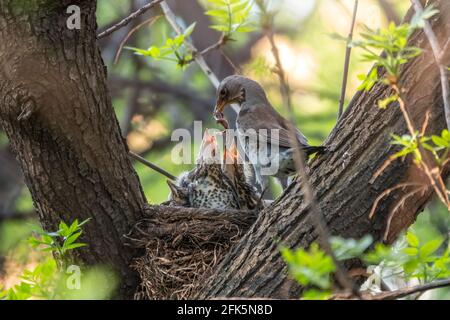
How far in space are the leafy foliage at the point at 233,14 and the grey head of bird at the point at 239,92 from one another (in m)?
1.00

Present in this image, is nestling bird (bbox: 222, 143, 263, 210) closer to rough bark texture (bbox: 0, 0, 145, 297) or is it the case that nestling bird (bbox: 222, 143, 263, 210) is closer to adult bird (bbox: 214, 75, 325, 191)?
adult bird (bbox: 214, 75, 325, 191)

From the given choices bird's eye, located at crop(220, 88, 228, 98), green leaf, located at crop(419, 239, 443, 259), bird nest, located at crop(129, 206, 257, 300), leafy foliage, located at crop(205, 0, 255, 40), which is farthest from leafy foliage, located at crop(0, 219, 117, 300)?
bird's eye, located at crop(220, 88, 228, 98)

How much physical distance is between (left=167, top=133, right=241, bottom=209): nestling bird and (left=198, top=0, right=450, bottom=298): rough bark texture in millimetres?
1623

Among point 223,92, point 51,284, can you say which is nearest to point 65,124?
point 51,284

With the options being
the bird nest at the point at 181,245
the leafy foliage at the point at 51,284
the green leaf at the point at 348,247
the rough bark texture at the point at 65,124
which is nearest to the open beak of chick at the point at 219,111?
the bird nest at the point at 181,245

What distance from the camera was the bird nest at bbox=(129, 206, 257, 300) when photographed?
14.5 ft

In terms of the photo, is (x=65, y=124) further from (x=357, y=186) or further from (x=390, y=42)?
(x=390, y=42)

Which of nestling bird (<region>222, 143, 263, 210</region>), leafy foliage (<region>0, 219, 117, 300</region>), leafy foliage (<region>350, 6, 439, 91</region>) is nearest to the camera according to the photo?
leafy foliage (<region>350, 6, 439, 91</region>)

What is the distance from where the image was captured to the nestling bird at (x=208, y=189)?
17.9 feet

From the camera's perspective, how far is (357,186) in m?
3.69

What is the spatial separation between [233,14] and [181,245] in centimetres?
150

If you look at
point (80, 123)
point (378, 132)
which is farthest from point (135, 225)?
point (378, 132)

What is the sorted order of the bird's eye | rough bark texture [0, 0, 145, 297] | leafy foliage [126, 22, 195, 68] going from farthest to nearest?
1. the bird's eye
2. leafy foliage [126, 22, 195, 68]
3. rough bark texture [0, 0, 145, 297]
